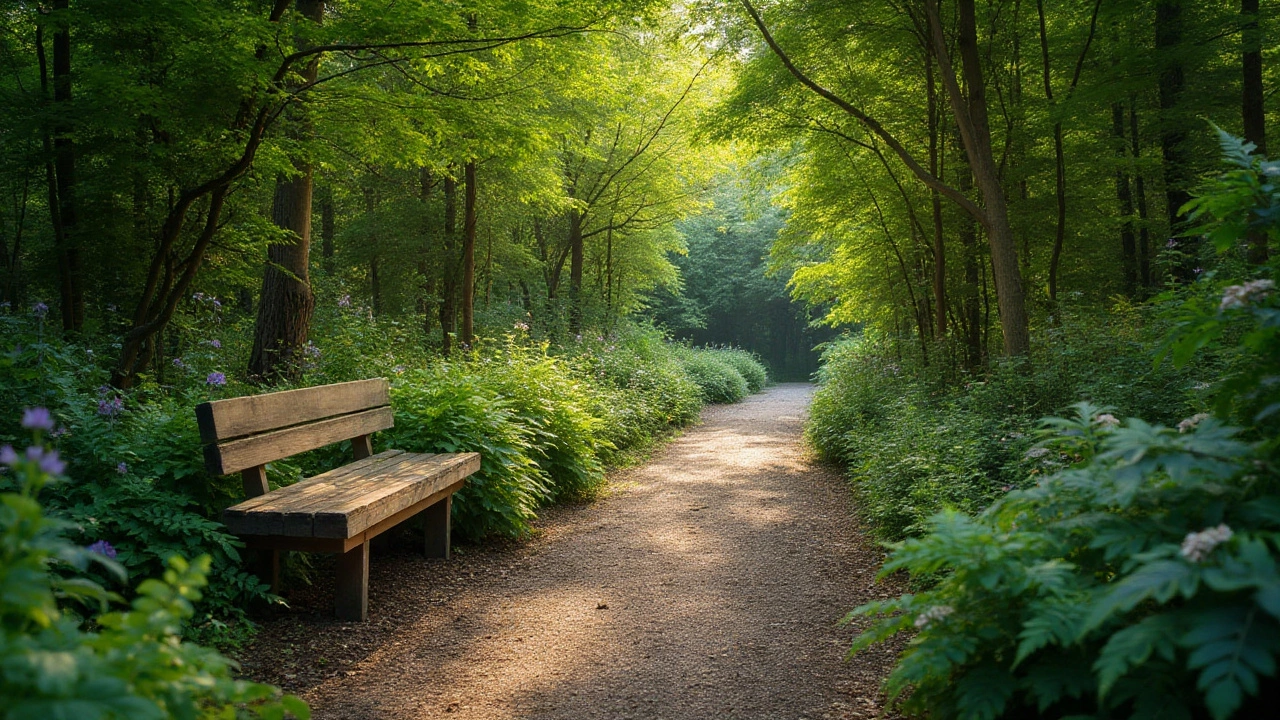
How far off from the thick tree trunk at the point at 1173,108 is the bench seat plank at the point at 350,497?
7479mm

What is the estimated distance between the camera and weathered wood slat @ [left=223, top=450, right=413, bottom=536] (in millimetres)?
3490

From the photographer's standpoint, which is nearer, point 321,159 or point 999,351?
point 321,159

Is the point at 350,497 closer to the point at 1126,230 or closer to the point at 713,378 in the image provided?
the point at 1126,230

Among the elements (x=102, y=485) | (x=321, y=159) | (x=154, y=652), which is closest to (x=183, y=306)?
(x=321, y=159)

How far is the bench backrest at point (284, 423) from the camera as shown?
140 inches

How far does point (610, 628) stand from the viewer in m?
4.00

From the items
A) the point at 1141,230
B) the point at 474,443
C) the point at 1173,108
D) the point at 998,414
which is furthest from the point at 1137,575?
the point at 1141,230

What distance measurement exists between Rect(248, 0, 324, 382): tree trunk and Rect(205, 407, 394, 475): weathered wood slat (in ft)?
8.79

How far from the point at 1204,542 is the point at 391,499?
347 centimetres

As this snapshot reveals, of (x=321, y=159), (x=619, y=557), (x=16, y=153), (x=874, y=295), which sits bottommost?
(x=619, y=557)

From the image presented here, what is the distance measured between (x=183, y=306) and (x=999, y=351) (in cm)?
1075

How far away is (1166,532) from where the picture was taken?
170 centimetres

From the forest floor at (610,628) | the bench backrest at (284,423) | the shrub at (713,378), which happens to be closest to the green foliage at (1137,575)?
the forest floor at (610,628)

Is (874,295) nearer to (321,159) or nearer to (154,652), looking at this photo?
(321,159)
